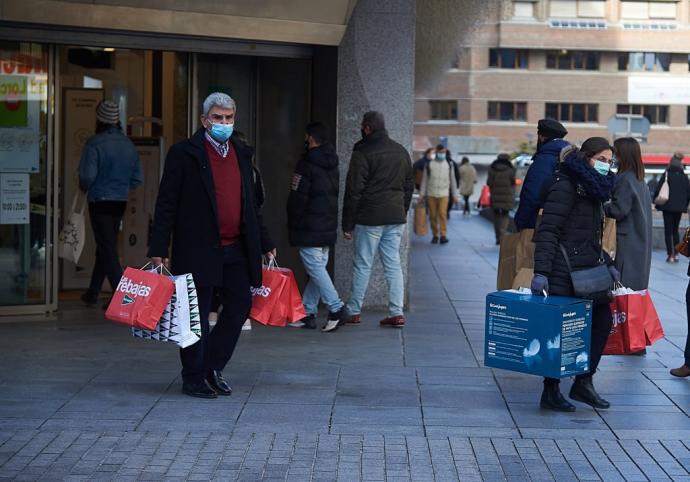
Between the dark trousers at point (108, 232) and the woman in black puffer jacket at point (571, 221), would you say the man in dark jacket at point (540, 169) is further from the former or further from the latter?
the dark trousers at point (108, 232)

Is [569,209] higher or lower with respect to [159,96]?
lower

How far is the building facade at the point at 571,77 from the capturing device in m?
81.6

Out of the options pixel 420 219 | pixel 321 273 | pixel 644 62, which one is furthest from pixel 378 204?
pixel 644 62

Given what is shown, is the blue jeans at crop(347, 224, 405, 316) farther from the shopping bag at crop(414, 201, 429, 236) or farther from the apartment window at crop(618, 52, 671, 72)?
the apartment window at crop(618, 52, 671, 72)

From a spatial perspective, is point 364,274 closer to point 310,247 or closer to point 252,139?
point 310,247

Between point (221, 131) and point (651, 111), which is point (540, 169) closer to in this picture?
point (221, 131)

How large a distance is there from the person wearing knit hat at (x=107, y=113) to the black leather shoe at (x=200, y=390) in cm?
430

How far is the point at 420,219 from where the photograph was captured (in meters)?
23.1

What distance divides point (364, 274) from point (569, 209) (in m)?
3.54

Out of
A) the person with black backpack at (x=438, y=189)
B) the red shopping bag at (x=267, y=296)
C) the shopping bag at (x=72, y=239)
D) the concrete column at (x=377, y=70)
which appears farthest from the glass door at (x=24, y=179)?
the person with black backpack at (x=438, y=189)

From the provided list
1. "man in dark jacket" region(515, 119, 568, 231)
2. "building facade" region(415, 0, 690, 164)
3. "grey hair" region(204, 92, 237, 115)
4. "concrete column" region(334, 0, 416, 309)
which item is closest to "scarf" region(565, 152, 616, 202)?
"man in dark jacket" region(515, 119, 568, 231)

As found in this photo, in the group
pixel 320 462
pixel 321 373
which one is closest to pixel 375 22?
pixel 321 373

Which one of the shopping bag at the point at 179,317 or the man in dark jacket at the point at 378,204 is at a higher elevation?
the man in dark jacket at the point at 378,204

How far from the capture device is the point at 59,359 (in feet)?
29.2
